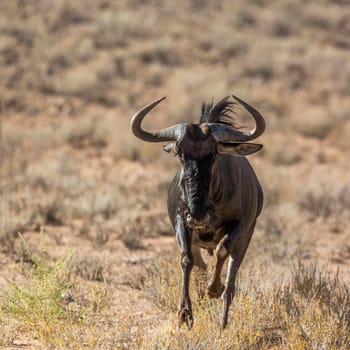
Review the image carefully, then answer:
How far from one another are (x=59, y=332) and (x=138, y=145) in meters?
12.1

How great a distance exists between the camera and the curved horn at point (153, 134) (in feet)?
18.0

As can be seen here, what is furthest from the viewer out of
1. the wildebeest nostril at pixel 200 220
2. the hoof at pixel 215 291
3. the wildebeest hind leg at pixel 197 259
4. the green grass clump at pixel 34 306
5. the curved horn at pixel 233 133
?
the wildebeest hind leg at pixel 197 259

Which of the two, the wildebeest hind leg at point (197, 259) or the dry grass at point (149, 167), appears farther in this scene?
the wildebeest hind leg at point (197, 259)

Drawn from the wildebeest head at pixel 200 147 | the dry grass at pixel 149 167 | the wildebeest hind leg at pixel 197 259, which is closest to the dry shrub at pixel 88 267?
the dry grass at pixel 149 167

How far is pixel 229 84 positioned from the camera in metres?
24.5

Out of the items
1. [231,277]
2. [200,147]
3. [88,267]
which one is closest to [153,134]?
[200,147]

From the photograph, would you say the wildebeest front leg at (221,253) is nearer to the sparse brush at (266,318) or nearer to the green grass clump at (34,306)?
the sparse brush at (266,318)

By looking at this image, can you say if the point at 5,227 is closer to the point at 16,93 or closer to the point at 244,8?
the point at 16,93

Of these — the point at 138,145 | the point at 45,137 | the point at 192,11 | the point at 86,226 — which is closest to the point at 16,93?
the point at 45,137

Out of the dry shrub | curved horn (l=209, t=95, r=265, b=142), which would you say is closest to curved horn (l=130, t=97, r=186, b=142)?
curved horn (l=209, t=95, r=265, b=142)

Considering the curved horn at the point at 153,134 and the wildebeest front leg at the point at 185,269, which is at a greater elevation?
the curved horn at the point at 153,134

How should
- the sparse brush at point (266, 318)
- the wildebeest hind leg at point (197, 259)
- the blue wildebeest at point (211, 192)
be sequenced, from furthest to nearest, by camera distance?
the wildebeest hind leg at point (197, 259)
the blue wildebeest at point (211, 192)
the sparse brush at point (266, 318)

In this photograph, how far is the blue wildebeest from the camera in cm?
518

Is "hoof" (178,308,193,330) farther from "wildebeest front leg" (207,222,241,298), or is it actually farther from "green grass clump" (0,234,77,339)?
"green grass clump" (0,234,77,339)
